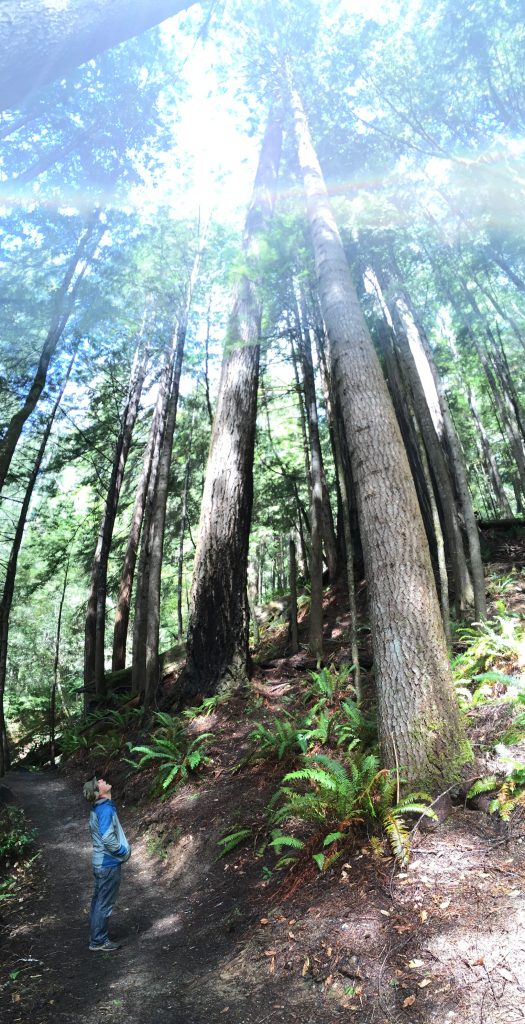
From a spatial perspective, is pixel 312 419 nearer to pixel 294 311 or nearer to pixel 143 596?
pixel 294 311

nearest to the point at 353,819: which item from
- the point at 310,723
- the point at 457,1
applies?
the point at 310,723

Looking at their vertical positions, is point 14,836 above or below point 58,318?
below

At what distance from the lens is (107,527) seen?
13.2 m

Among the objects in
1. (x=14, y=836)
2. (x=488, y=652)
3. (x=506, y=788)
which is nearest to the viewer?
(x=506, y=788)

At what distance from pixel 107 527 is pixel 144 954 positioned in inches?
403

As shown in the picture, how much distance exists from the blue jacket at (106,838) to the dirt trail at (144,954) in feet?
2.13

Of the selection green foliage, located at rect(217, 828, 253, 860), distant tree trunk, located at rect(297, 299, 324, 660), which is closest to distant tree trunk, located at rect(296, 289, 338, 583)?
distant tree trunk, located at rect(297, 299, 324, 660)

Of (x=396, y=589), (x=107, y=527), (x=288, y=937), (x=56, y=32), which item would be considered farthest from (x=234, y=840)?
(x=107, y=527)

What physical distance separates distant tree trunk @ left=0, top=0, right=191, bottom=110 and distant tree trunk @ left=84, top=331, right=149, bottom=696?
33.7 feet

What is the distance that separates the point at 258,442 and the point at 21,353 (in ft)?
25.5

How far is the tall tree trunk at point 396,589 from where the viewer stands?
4031 mm

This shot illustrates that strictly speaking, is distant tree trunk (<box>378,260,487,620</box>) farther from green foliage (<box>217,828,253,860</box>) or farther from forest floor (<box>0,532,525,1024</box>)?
green foliage (<box>217,828,253,860</box>)

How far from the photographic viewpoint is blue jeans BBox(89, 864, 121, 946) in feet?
14.0

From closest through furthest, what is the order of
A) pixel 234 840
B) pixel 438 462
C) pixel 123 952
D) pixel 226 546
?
pixel 123 952
pixel 234 840
pixel 226 546
pixel 438 462
